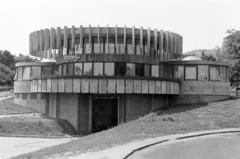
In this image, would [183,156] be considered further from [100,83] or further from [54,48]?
[54,48]

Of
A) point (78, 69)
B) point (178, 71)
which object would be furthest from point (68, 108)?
point (178, 71)

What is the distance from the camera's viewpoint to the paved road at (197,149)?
17312 millimetres

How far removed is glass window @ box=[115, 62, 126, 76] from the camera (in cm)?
4016

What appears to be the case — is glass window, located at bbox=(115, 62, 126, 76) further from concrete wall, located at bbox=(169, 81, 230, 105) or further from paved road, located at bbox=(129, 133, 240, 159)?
paved road, located at bbox=(129, 133, 240, 159)

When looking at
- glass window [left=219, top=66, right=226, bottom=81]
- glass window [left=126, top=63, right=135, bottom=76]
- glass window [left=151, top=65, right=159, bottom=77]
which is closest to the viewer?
glass window [left=126, top=63, right=135, bottom=76]

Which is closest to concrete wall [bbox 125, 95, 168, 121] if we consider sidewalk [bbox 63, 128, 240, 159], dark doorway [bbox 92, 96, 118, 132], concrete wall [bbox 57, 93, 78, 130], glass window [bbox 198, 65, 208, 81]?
dark doorway [bbox 92, 96, 118, 132]

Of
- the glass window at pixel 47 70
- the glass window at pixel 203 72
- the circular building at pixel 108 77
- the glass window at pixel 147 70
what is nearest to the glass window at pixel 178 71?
the circular building at pixel 108 77

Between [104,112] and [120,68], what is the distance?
663 centimetres

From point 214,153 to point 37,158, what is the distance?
926 centimetres

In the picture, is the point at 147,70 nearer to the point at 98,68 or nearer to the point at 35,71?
the point at 98,68

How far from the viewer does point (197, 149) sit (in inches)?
764

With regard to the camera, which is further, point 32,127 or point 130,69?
point 130,69

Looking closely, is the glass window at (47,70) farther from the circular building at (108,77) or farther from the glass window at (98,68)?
the glass window at (98,68)

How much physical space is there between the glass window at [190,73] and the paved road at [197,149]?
19.7m
